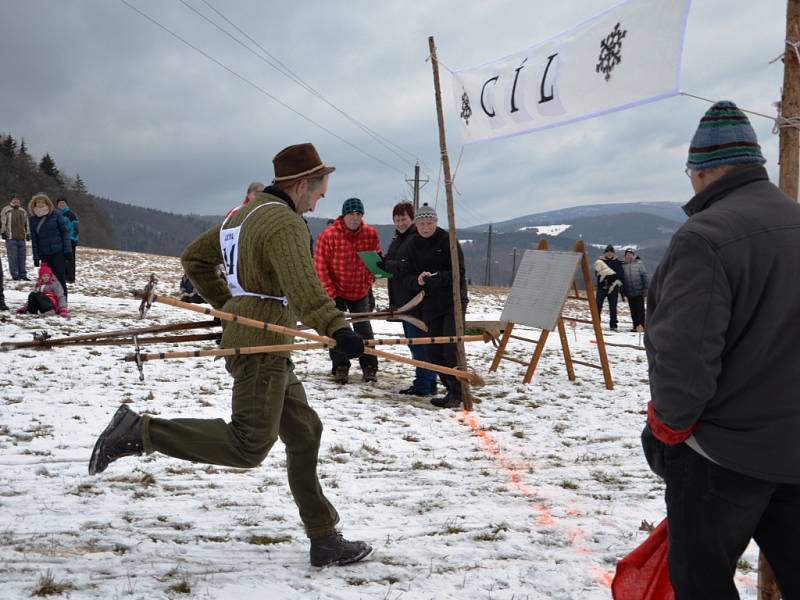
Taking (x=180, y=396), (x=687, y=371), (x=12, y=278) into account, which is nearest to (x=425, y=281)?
(x=180, y=396)

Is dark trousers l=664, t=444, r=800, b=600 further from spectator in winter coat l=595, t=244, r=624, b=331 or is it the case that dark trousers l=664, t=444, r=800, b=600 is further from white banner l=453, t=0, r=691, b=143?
spectator in winter coat l=595, t=244, r=624, b=331

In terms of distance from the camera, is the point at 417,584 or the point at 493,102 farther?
the point at 493,102

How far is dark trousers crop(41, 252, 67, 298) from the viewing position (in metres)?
10.2

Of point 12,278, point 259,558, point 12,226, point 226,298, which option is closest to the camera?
point 259,558

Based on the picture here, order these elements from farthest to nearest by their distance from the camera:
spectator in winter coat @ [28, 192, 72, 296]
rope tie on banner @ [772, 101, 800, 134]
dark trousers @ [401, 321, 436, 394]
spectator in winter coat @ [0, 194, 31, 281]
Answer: spectator in winter coat @ [0, 194, 31, 281] < spectator in winter coat @ [28, 192, 72, 296] < dark trousers @ [401, 321, 436, 394] < rope tie on banner @ [772, 101, 800, 134]

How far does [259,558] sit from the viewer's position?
3078 mm

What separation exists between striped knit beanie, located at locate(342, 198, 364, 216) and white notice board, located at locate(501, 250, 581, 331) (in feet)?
7.81

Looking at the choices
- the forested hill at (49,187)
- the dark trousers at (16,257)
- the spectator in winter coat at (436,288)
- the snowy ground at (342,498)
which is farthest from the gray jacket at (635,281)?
the forested hill at (49,187)

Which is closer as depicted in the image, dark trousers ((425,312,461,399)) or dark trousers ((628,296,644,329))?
dark trousers ((425,312,461,399))

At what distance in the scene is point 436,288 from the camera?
6426mm

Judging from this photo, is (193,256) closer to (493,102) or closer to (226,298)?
(226,298)

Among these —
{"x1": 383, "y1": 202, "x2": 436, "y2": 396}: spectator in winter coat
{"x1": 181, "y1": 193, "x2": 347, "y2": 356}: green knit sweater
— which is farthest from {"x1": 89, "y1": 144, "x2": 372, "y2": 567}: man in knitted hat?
{"x1": 383, "y1": 202, "x2": 436, "y2": 396}: spectator in winter coat

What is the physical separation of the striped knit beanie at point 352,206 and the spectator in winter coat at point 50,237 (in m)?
5.61

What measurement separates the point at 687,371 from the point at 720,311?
19 centimetres
